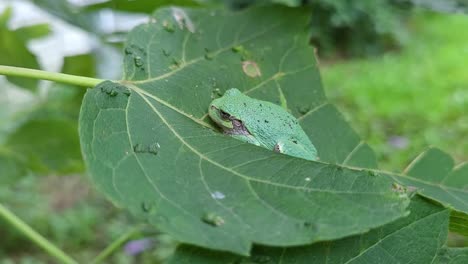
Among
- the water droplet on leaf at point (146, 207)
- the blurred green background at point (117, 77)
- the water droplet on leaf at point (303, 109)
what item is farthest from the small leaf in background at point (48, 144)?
the water droplet on leaf at point (146, 207)

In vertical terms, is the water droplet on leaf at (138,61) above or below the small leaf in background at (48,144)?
above

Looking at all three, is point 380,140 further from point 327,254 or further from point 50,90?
point 327,254

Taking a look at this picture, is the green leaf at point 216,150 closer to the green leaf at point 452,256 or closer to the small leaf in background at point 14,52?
the green leaf at point 452,256

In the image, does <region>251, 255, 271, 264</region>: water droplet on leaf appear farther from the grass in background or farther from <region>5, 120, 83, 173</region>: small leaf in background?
the grass in background

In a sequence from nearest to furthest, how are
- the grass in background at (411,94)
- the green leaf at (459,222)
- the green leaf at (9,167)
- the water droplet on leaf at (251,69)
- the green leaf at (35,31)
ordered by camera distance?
the green leaf at (459,222) < the water droplet on leaf at (251,69) < the green leaf at (9,167) < the green leaf at (35,31) < the grass in background at (411,94)

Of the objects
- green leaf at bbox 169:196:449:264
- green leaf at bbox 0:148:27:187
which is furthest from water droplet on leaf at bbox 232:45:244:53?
green leaf at bbox 0:148:27:187

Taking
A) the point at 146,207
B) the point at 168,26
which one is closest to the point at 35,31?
the point at 168,26

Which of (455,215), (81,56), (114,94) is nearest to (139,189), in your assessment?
(114,94)

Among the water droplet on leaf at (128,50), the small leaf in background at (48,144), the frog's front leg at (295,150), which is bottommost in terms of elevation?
the small leaf in background at (48,144)
